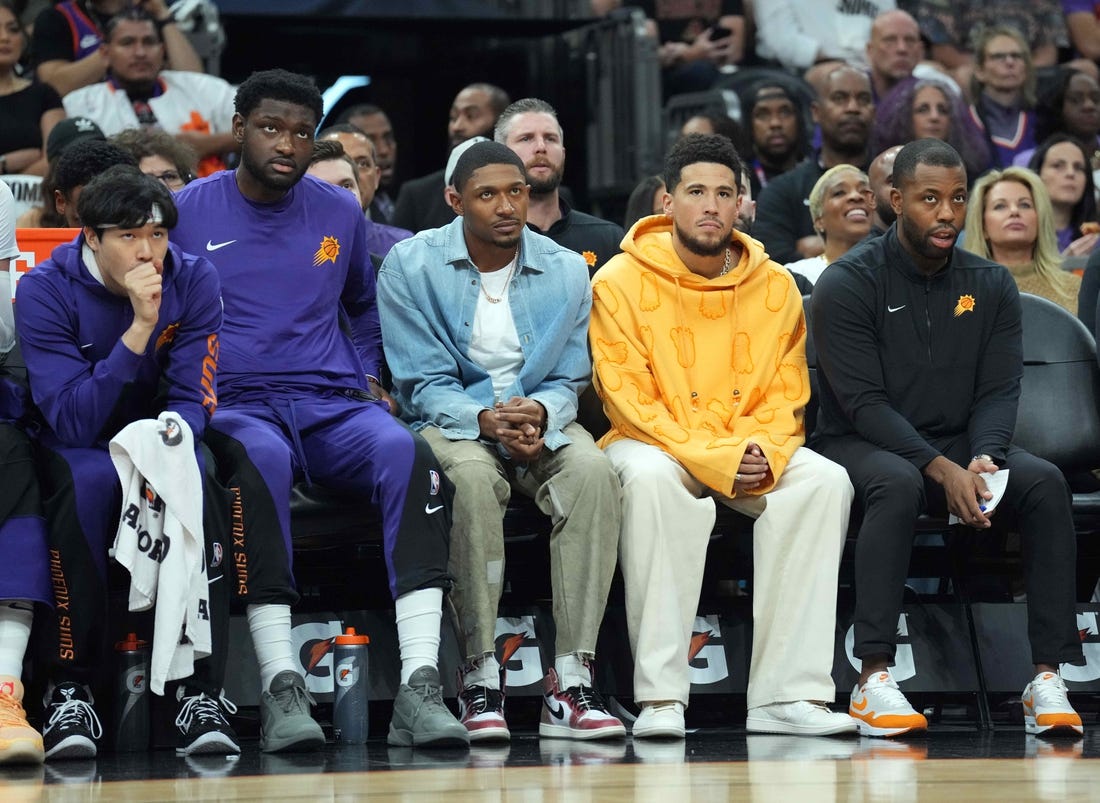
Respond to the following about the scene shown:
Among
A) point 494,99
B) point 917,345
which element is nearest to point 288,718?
point 917,345

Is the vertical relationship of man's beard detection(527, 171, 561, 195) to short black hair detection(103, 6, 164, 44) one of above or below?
below

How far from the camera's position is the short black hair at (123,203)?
5.02 m

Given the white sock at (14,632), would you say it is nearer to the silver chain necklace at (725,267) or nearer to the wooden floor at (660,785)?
the wooden floor at (660,785)

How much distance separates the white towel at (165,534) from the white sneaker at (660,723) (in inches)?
48.6

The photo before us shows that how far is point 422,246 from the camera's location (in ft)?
18.9

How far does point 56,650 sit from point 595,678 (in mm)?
1620

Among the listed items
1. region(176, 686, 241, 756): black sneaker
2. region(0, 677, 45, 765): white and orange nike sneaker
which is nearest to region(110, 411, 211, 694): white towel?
region(176, 686, 241, 756): black sneaker

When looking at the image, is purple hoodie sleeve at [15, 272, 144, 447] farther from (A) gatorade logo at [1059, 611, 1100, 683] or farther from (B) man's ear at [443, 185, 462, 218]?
(A) gatorade logo at [1059, 611, 1100, 683]

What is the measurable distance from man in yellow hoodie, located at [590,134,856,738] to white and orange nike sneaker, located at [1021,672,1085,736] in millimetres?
546

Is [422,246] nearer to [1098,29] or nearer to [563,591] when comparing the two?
[563,591]

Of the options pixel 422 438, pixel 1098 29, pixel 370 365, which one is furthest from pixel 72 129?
pixel 1098 29

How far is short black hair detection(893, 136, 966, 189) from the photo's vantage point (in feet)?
19.2

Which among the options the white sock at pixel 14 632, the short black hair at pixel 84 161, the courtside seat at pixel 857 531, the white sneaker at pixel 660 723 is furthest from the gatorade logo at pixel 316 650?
the courtside seat at pixel 857 531

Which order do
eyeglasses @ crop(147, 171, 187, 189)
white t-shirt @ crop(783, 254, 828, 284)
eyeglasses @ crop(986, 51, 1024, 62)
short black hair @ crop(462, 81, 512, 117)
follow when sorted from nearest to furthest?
1. eyeglasses @ crop(147, 171, 187, 189)
2. white t-shirt @ crop(783, 254, 828, 284)
3. short black hair @ crop(462, 81, 512, 117)
4. eyeglasses @ crop(986, 51, 1024, 62)
